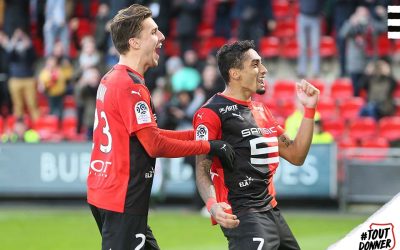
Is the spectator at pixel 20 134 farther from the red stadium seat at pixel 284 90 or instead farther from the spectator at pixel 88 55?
the red stadium seat at pixel 284 90

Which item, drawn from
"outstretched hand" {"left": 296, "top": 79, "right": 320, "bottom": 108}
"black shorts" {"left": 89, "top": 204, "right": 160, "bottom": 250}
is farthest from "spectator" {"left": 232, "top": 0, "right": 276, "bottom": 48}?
"black shorts" {"left": 89, "top": 204, "right": 160, "bottom": 250}

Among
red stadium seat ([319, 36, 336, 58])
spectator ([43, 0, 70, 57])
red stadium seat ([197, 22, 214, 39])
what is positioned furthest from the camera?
spectator ([43, 0, 70, 57])

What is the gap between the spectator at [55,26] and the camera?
22469 millimetres

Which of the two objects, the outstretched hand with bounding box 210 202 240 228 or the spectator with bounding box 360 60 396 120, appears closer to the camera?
the outstretched hand with bounding box 210 202 240 228

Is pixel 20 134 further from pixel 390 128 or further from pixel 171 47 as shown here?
pixel 390 128

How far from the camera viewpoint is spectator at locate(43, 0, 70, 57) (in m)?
22.5

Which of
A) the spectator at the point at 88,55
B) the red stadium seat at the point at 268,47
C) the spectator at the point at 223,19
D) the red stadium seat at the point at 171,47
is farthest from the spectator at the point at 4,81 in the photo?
the red stadium seat at the point at 268,47

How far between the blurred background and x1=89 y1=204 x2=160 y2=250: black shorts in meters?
6.54

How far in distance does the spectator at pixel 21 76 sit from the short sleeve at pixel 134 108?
15.3 metres

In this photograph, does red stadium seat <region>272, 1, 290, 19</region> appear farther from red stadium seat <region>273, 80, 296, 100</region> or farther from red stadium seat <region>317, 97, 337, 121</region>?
red stadium seat <region>317, 97, 337, 121</region>

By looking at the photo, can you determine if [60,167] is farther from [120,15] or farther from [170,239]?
[120,15]

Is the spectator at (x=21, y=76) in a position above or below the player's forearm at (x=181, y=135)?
below

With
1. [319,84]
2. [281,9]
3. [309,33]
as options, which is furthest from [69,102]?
[319,84]

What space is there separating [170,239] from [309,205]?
14.8ft
